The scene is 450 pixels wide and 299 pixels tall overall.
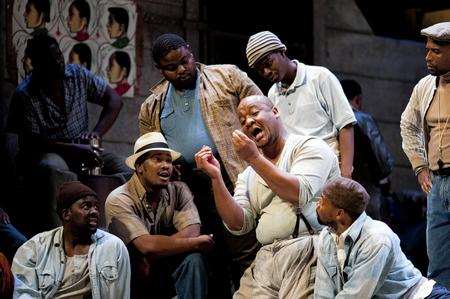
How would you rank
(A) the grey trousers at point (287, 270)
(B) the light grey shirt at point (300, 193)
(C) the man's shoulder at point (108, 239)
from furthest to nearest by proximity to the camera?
(C) the man's shoulder at point (108, 239) < (B) the light grey shirt at point (300, 193) < (A) the grey trousers at point (287, 270)

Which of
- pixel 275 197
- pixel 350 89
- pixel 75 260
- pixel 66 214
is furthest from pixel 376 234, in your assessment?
pixel 350 89

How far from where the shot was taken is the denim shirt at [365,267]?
630 cm

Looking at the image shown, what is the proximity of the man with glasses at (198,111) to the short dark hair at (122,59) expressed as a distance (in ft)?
7.63

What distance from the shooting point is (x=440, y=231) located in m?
7.01

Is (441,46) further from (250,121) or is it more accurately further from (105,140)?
(105,140)

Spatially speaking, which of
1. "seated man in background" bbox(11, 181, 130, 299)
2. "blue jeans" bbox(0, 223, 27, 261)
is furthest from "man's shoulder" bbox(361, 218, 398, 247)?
"blue jeans" bbox(0, 223, 27, 261)

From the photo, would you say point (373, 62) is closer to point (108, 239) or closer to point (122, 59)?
point (122, 59)

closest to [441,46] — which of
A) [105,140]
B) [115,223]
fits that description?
[115,223]

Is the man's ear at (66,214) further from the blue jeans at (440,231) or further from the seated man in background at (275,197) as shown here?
the blue jeans at (440,231)

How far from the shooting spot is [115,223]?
24.7ft

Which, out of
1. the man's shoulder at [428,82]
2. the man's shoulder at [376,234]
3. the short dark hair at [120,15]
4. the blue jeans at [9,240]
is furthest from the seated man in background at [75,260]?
the short dark hair at [120,15]

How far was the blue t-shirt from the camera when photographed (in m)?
7.88

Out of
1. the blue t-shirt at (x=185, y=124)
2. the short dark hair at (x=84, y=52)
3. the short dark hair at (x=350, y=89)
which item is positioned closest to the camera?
the blue t-shirt at (x=185, y=124)

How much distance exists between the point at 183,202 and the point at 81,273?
91 centimetres
